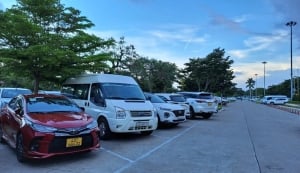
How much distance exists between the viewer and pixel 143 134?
37.1 ft

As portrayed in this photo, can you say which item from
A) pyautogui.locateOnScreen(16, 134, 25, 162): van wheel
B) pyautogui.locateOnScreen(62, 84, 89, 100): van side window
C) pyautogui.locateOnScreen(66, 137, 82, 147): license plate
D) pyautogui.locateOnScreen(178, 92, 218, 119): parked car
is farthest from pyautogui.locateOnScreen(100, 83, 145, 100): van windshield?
pyautogui.locateOnScreen(178, 92, 218, 119): parked car

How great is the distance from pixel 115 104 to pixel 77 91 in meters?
2.74

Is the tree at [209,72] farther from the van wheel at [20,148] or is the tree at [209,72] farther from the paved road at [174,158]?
the van wheel at [20,148]

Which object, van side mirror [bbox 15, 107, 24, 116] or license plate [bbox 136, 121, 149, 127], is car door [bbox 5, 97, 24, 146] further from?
license plate [bbox 136, 121, 149, 127]

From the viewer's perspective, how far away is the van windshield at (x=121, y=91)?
10.6 metres

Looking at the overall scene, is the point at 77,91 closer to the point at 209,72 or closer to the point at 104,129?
the point at 104,129

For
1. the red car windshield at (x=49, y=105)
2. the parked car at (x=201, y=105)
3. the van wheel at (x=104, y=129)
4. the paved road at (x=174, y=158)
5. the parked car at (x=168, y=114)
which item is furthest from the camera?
the parked car at (x=201, y=105)

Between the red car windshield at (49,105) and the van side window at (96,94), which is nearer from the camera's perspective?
the red car windshield at (49,105)

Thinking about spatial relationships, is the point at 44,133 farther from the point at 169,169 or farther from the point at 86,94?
the point at 86,94

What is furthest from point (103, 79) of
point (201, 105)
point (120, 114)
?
point (201, 105)

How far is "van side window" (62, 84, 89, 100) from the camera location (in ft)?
38.0

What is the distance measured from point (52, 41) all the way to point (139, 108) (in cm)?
522

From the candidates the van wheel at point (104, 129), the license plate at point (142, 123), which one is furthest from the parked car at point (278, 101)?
the van wheel at point (104, 129)

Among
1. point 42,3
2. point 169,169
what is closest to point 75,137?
point 169,169
